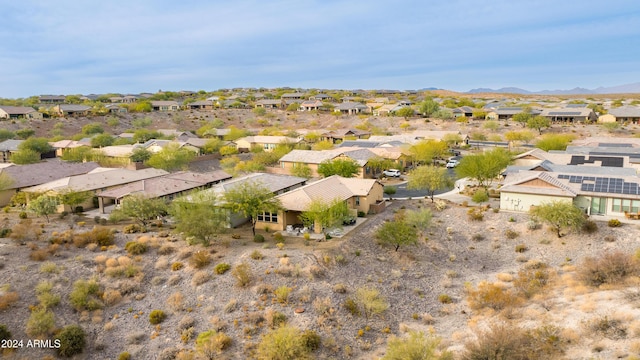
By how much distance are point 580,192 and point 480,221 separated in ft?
32.6

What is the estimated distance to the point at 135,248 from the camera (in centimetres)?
3928

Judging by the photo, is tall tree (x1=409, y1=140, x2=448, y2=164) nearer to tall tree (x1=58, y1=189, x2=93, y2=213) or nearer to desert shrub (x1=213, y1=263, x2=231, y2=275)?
desert shrub (x1=213, y1=263, x2=231, y2=275)

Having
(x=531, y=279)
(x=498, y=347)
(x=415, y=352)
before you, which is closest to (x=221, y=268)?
(x=415, y=352)

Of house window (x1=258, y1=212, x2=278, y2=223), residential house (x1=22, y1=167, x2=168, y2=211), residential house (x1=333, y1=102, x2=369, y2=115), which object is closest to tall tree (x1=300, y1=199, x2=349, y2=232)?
house window (x1=258, y1=212, x2=278, y2=223)

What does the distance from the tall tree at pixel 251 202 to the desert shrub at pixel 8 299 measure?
17746 mm

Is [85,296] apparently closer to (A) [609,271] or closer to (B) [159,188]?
(B) [159,188]

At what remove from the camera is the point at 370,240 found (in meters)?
41.8

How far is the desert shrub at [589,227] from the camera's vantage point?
1587 inches

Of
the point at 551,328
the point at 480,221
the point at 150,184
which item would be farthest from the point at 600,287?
the point at 150,184

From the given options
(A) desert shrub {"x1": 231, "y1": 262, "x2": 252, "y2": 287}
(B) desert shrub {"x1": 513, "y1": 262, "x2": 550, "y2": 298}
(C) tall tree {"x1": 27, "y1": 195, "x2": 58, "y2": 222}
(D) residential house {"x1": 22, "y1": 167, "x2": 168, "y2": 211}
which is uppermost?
(D) residential house {"x1": 22, "y1": 167, "x2": 168, "y2": 211}

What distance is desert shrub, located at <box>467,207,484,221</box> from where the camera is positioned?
151 ft

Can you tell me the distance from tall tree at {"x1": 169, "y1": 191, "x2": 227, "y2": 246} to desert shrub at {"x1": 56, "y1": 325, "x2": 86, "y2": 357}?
1217 centimetres

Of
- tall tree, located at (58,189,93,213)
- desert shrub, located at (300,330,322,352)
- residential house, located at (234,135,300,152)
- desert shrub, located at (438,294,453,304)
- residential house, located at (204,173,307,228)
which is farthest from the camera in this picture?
residential house, located at (234,135,300,152)

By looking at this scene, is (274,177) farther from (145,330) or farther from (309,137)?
(309,137)
